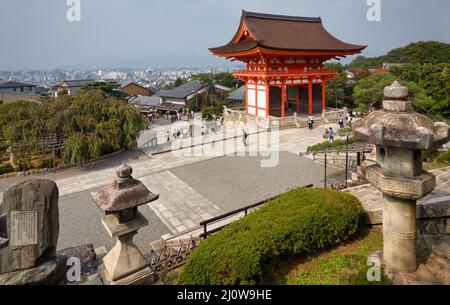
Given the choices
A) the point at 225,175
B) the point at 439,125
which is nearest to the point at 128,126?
the point at 225,175

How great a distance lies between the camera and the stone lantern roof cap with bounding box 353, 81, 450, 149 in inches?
165

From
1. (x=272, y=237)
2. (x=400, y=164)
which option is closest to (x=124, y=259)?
(x=272, y=237)

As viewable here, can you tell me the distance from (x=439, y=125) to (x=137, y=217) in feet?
17.7

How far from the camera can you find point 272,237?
511 centimetres

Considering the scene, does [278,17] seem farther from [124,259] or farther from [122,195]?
[124,259]

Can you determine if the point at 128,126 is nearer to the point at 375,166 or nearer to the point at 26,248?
the point at 26,248

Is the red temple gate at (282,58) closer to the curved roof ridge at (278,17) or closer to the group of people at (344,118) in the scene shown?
Result: the curved roof ridge at (278,17)

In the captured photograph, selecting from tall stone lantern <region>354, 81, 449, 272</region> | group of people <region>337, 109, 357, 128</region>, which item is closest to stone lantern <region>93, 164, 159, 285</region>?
tall stone lantern <region>354, 81, 449, 272</region>

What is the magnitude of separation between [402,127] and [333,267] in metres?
2.68

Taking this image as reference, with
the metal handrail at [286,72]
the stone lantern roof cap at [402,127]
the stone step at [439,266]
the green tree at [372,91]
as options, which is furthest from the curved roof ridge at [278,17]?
the stone step at [439,266]

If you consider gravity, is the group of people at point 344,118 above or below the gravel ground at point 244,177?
above

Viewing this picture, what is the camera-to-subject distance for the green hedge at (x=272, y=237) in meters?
4.69

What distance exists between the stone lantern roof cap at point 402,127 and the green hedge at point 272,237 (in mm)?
1734
